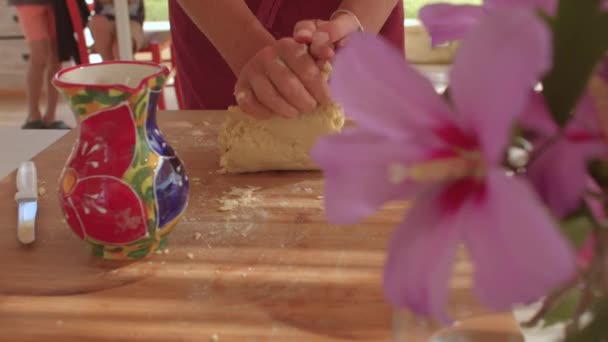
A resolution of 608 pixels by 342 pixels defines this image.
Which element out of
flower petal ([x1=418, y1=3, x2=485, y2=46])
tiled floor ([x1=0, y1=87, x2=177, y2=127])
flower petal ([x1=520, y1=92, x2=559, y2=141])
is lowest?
tiled floor ([x1=0, y1=87, x2=177, y2=127])

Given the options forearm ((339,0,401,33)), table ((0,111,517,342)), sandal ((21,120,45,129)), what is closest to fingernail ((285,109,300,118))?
table ((0,111,517,342))

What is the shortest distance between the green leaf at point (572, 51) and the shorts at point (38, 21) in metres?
3.36

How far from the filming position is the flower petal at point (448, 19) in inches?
10.6

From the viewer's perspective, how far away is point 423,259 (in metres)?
0.22

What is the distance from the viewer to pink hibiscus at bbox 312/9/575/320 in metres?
0.19

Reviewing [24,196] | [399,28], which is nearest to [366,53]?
[24,196]

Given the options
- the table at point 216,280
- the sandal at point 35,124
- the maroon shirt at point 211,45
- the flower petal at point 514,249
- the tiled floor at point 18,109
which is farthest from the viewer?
the tiled floor at point 18,109

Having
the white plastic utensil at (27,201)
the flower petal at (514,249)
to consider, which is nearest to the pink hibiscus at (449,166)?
the flower petal at (514,249)

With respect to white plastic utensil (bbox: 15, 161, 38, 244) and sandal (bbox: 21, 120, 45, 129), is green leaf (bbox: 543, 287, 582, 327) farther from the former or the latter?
sandal (bbox: 21, 120, 45, 129)

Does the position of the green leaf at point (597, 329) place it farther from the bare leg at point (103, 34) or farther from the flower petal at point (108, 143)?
the bare leg at point (103, 34)

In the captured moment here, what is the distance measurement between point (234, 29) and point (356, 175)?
0.84 metres

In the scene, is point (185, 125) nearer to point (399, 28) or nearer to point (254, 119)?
point (254, 119)

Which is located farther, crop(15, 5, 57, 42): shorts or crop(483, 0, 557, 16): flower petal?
crop(15, 5, 57, 42): shorts

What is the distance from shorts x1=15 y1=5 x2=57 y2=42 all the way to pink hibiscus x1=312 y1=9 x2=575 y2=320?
132 inches
